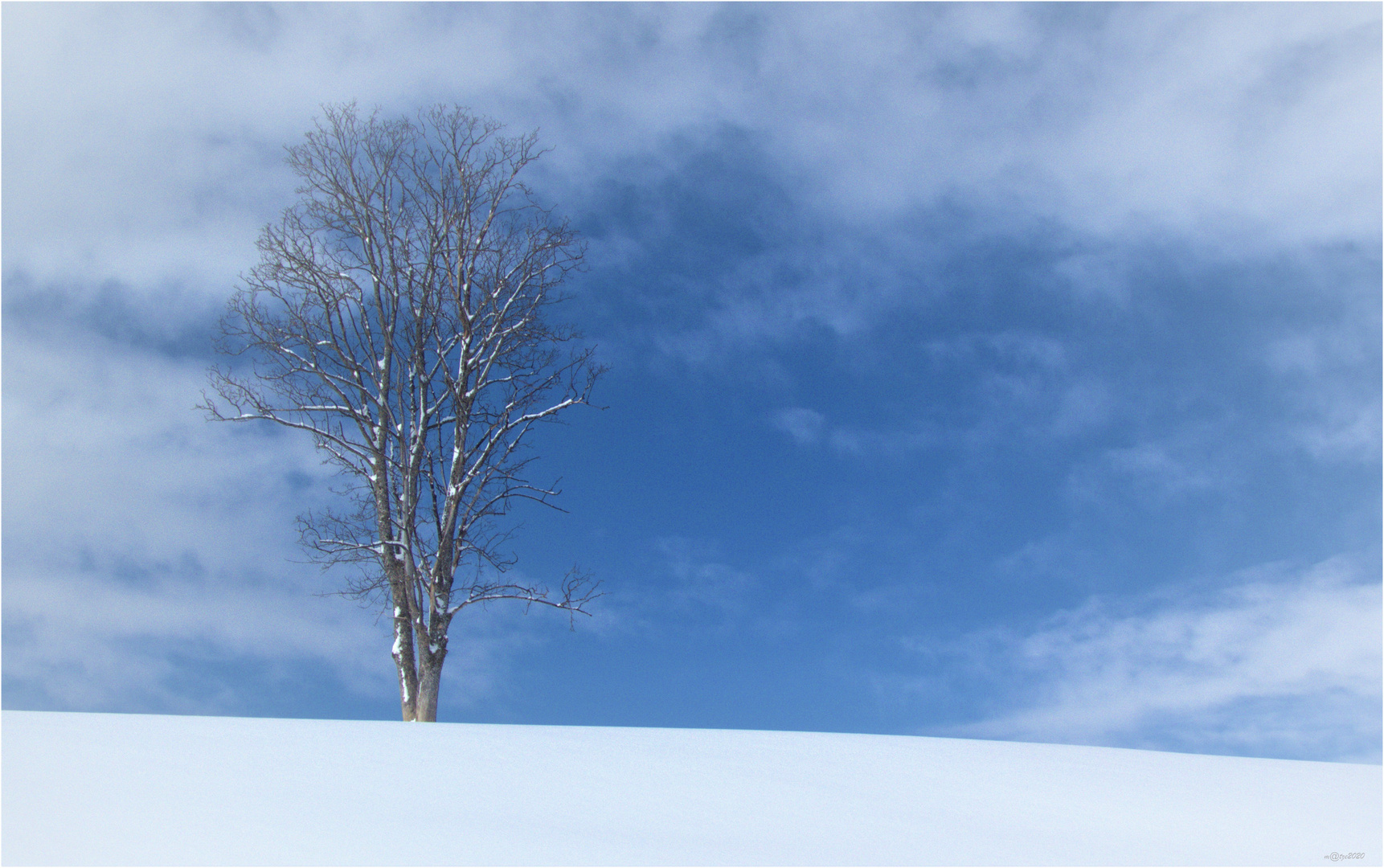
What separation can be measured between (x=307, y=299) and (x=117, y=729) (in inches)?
228

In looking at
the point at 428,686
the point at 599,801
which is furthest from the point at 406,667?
the point at 599,801

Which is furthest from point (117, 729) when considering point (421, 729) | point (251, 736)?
point (421, 729)

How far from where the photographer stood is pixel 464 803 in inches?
123

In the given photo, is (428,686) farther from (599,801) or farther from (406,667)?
(599,801)

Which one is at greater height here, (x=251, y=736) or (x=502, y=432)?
(x=502, y=432)

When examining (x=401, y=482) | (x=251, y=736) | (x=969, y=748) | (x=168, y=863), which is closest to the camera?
(x=168, y=863)

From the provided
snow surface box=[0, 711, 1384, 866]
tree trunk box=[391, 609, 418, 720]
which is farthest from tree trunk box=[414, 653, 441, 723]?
snow surface box=[0, 711, 1384, 866]

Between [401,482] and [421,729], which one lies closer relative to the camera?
[421,729]

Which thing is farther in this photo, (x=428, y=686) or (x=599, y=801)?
(x=428, y=686)

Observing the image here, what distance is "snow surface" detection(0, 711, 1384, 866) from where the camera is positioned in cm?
265

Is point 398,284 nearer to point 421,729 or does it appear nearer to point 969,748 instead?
point 421,729

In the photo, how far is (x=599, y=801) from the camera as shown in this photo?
3.30 meters

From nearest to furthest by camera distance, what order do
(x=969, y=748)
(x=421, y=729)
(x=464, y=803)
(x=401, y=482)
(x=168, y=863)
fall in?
1. (x=168, y=863)
2. (x=464, y=803)
3. (x=421, y=729)
4. (x=969, y=748)
5. (x=401, y=482)

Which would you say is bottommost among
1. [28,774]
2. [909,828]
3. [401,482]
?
[909,828]
